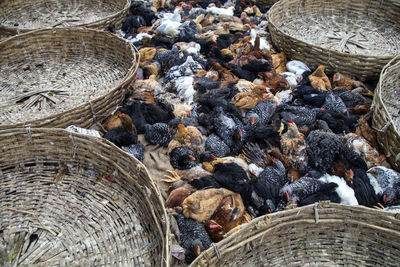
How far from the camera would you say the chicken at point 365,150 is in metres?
2.85

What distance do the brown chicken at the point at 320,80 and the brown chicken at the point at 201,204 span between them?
2001 millimetres

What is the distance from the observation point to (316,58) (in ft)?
13.0

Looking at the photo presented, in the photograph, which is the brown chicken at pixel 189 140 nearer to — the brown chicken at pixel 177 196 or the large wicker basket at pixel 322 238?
the brown chicken at pixel 177 196

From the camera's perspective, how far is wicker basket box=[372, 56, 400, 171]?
2.74 m

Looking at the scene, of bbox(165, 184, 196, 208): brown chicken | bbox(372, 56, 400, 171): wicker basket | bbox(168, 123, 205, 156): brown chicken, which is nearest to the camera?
bbox(165, 184, 196, 208): brown chicken

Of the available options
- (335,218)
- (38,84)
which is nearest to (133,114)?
(38,84)

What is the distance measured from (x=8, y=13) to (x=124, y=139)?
3.44 m

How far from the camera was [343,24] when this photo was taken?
16.5ft

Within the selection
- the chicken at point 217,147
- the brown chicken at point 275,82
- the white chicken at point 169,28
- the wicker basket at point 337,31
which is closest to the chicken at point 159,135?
the chicken at point 217,147

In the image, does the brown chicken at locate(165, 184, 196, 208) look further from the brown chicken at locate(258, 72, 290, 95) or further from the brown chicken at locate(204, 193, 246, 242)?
the brown chicken at locate(258, 72, 290, 95)

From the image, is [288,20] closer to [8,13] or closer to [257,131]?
[257,131]

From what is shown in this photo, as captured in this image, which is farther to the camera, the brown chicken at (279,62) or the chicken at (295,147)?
the brown chicken at (279,62)

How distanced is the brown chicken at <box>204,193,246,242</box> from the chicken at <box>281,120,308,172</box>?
662mm

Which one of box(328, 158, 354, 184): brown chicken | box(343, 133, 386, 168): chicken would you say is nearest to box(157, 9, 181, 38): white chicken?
box(343, 133, 386, 168): chicken
